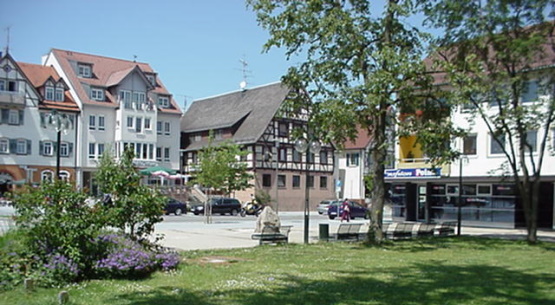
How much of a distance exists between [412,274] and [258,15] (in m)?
12.1

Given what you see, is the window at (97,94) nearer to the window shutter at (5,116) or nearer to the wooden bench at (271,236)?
the window shutter at (5,116)

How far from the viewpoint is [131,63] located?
68938 mm

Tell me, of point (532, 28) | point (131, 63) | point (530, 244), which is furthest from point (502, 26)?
point (131, 63)

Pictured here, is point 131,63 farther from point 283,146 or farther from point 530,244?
point 530,244

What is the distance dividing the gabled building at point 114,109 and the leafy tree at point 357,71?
4090cm

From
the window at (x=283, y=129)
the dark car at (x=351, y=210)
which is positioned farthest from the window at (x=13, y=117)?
the dark car at (x=351, y=210)

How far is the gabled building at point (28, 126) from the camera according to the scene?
5525 centimetres

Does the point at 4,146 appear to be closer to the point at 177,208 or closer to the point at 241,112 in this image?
the point at 177,208

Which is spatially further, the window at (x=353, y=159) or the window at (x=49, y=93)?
the window at (x=353, y=159)

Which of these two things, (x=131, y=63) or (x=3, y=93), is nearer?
(x=3, y=93)

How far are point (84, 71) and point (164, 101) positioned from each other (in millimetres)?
9422

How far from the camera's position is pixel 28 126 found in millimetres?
56781

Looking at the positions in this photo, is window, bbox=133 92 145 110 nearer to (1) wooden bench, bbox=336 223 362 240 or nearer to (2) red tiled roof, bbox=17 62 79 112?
(2) red tiled roof, bbox=17 62 79 112

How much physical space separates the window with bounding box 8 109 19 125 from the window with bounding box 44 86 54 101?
3293mm
